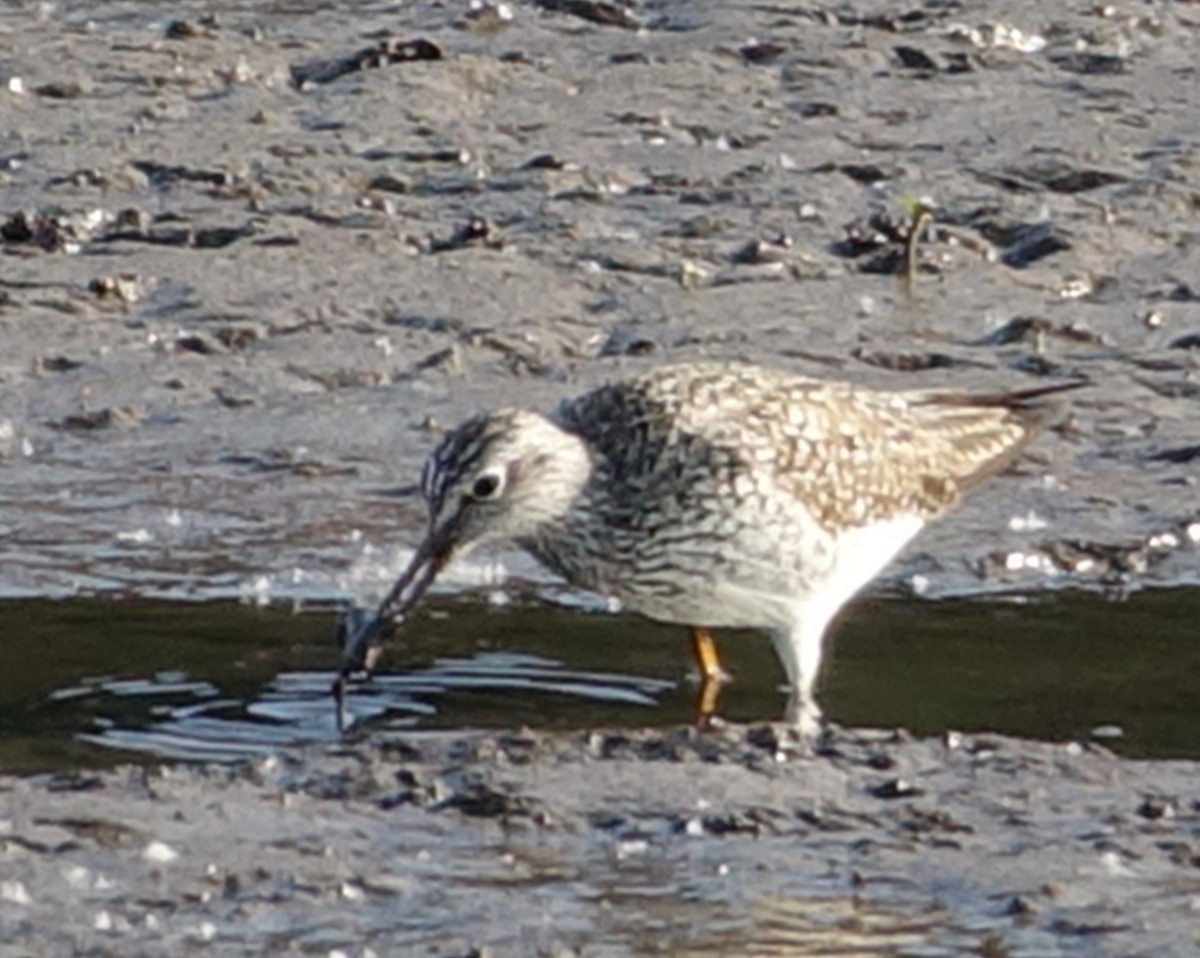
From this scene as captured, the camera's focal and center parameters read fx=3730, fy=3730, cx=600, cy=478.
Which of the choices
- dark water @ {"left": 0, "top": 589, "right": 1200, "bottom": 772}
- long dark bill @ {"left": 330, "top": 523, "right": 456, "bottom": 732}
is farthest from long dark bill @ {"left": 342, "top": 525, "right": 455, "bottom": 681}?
dark water @ {"left": 0, "top": 589, "right": 1200, "bottom": 772}

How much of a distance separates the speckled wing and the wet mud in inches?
23.9

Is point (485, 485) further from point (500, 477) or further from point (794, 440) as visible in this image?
point (794, 440)

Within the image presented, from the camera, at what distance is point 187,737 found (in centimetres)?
952

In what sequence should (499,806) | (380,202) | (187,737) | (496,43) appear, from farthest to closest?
(496,43), (380,202), (187,737), (499,806)

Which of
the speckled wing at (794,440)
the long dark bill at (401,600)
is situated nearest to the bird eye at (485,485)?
the long dark bill at (401,600)

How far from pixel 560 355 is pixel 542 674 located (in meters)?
2.50

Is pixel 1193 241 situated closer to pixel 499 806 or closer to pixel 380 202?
pixel 380 202

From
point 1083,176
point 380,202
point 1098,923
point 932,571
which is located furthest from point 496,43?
point 1098,923

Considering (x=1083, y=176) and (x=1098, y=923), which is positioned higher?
(x=1083, y=176)

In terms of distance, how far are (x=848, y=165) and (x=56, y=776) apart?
18.0 feet

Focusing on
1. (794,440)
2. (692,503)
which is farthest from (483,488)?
(794,440)

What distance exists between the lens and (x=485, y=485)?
9492 mm

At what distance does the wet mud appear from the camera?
8.23 meters

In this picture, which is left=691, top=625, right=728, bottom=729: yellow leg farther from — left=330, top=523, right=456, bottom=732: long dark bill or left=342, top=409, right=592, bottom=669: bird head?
left=330, top=523, right=456, bottom=732: long dark bill
